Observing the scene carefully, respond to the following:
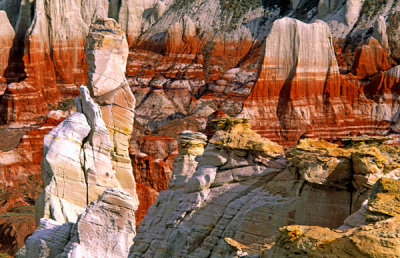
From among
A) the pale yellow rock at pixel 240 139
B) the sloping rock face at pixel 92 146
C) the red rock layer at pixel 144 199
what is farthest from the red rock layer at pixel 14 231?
the pale yellow rock at pixel 240 139

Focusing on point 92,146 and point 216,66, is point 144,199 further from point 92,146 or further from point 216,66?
point 216,66

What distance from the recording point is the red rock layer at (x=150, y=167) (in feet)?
94.6

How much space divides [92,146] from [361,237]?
16.2 metres

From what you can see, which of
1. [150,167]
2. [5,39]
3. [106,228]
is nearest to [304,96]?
[150,167]

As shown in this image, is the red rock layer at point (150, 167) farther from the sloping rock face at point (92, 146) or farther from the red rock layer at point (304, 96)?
the red rock layer at point (304, 96)

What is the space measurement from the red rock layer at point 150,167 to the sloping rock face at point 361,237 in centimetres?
1848

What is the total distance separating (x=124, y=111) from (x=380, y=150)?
13058 mm

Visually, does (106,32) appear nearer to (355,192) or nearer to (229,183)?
(229,183)

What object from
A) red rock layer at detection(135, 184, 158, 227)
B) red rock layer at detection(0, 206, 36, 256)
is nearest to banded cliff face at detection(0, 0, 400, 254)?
red rock layer at detection(0, 206, 36, 256)

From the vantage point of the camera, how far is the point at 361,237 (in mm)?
7512

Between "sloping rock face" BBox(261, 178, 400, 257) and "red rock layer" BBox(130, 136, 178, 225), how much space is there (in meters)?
18.5

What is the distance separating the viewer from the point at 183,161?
69.2 feet

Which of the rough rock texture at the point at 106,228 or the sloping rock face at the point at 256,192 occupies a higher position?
the sloping rock face at the point at 256,192

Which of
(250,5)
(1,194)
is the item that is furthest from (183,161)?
(250,5)
